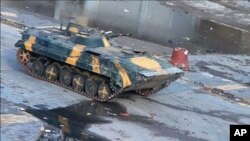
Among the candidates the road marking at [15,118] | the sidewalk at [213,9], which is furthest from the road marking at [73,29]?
the sidewalk at [213,9]

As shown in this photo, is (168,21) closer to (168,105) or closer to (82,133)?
(168,105)

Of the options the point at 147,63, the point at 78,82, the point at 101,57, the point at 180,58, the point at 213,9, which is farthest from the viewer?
the point at 213,9

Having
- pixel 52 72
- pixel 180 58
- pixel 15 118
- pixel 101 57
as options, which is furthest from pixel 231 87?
pixel 15 118

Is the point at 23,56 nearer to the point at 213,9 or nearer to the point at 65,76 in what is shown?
the point at 65,76

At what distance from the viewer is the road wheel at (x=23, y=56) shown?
1752 centimetres

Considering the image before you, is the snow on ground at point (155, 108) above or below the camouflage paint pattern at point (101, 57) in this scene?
below

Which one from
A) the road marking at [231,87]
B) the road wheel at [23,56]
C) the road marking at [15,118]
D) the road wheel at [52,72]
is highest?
the road wheel at [23,56]

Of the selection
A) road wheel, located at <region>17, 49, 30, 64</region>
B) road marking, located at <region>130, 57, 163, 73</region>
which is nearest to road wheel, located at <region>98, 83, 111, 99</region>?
road marking, located at <region>130, 57, 163, 73</region>

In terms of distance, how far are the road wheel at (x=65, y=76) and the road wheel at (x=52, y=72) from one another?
24 centimetres

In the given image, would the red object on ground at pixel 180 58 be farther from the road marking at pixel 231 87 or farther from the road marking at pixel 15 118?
the road marking at pixel 15 118

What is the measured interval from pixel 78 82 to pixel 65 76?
57cm

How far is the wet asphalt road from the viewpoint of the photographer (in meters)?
12.9

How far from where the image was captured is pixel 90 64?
50.4 feet

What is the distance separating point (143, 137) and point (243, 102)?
5.06 m
